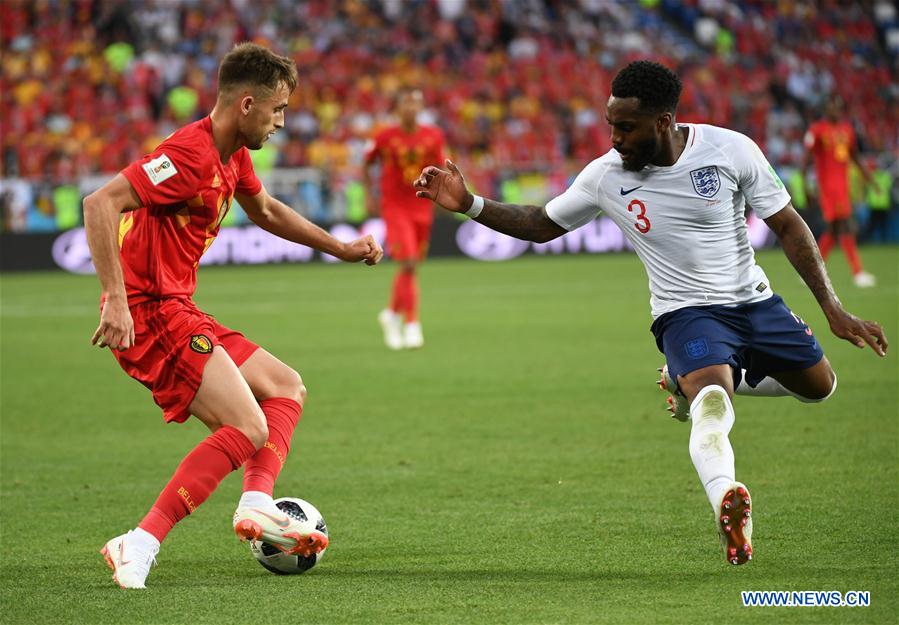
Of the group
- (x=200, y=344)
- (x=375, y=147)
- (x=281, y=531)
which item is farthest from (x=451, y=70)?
(x=281, y=531)

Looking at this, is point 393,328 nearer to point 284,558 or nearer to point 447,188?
point 447,188

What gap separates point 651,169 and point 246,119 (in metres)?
1.67

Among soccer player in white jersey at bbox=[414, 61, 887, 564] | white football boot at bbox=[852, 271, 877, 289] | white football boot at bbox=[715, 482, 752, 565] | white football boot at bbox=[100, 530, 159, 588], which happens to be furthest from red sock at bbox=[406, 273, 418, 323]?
white football boot at bbox=[715, 482, 752, 565]

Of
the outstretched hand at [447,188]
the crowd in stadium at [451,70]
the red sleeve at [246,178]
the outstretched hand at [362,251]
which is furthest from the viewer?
the crowd in stadium at [451,70]

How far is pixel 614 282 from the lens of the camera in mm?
21234

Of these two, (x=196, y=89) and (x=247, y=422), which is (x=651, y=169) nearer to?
(x=247, y=422)

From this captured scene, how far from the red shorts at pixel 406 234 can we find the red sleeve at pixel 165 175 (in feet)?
29.6

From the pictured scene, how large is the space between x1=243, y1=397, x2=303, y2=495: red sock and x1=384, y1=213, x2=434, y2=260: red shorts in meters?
8.65

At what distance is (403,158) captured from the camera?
14773 mm

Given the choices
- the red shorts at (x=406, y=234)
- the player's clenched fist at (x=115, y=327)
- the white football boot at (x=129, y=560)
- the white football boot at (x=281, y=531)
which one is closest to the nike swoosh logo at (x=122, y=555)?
the white football boot at (x=129, y=560)

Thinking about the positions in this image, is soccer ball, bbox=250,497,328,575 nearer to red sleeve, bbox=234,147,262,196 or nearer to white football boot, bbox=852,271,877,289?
red sleeve, bbox=234,147,262,196

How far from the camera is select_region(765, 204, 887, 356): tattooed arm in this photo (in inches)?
219

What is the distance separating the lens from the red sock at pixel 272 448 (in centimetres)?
554

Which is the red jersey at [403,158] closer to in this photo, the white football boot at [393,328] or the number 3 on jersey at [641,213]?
the white football boot at [393,328]
